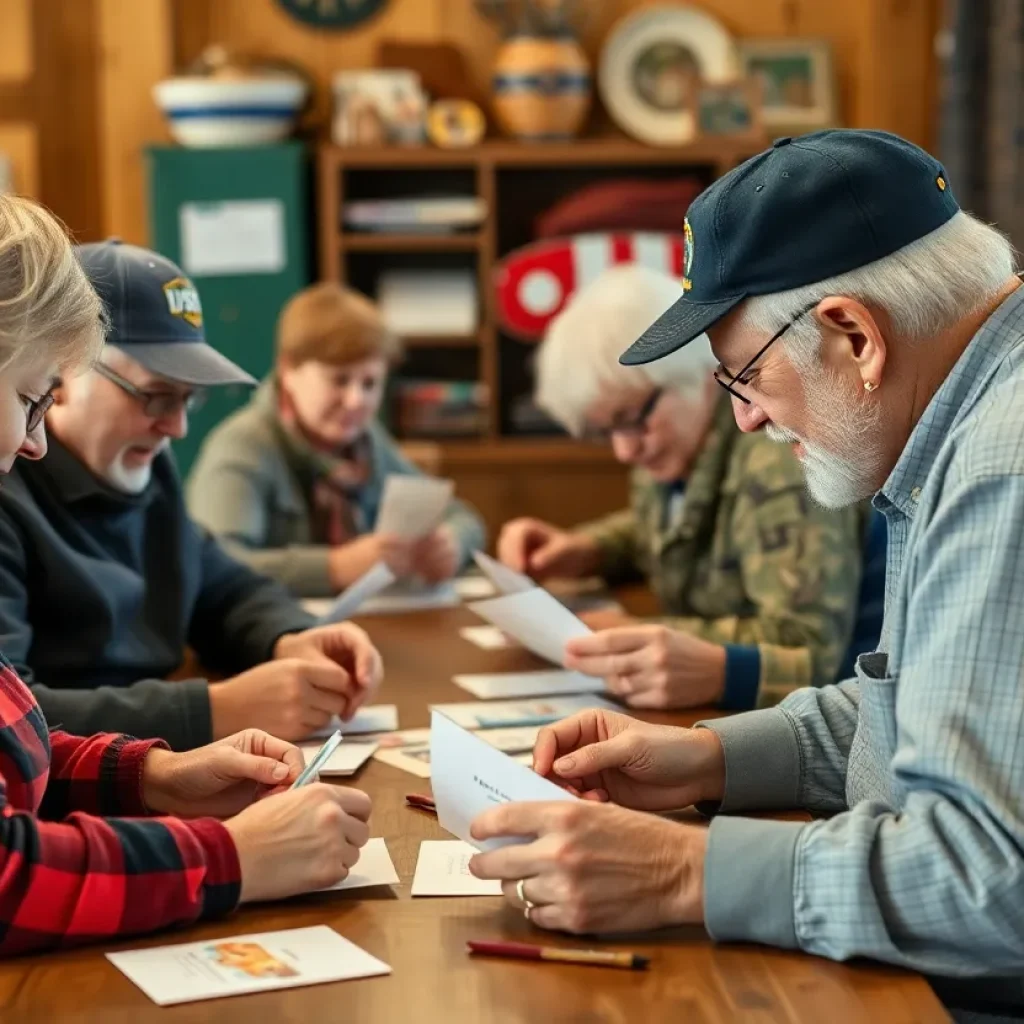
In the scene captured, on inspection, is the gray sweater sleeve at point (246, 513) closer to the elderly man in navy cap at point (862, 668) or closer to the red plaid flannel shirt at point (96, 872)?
the elderly man in navy cap at point (862, 668)

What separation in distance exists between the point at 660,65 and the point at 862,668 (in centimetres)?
425

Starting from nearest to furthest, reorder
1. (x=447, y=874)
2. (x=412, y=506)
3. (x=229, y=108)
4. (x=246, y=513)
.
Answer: (x=447, y=874) < (x=412, y=506) < (x=246, y=513) < (x=229, y=108)

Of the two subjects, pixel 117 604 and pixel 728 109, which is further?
pixel 728 109

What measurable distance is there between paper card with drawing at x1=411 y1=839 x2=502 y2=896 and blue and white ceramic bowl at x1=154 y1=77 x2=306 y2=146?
3.92 m

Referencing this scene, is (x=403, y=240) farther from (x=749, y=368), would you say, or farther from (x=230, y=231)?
(x=749, y=368)

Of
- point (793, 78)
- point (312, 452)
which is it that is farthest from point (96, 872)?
point (793, 78)

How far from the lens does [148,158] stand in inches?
203

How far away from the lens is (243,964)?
132cm

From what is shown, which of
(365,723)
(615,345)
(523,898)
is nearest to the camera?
(523,898)

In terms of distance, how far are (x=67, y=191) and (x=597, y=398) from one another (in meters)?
3.33

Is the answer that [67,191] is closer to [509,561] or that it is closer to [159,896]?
[509,561]

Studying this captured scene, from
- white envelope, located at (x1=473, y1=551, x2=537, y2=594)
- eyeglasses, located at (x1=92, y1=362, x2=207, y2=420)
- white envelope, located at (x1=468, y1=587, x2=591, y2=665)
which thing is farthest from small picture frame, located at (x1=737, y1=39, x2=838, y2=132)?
eyeglasses, located at (x1=92, y1=362, x2=207, y2=420)

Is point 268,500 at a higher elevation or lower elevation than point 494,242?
lower

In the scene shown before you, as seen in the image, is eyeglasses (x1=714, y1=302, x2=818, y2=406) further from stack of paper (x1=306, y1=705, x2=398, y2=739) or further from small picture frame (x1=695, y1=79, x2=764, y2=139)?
small picture frame (x1=695, y1=79, x2=764, y2=139)
